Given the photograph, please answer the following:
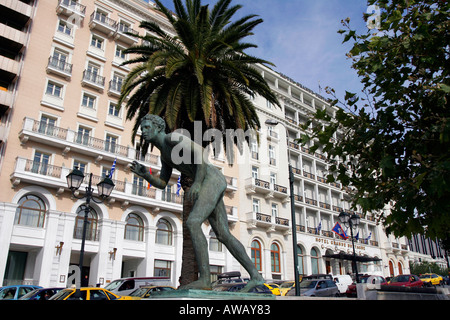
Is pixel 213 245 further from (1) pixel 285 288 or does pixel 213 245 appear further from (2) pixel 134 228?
(1) pixel 285 288

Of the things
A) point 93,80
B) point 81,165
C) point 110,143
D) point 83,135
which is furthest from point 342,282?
point 93,80

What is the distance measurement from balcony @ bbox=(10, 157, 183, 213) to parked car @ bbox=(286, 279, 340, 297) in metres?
14.2

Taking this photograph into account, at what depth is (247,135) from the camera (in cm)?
1780

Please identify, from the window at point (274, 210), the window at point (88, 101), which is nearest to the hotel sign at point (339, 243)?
the window at point (274, 210)

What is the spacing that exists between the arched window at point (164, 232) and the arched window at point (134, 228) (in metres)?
1.43

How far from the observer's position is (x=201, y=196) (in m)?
5.59

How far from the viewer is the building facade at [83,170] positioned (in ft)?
77.1

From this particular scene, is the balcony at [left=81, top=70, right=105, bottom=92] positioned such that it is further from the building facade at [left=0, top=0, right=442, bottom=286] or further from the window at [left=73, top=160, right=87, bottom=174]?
the window at [left=73, top=160, right=87, bottom=174]

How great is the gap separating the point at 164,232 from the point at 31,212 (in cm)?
1016
